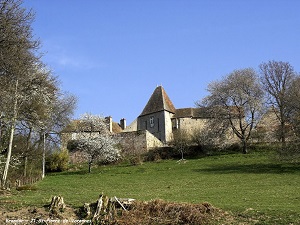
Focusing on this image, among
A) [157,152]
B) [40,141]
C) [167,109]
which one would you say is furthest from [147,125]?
[40,141]

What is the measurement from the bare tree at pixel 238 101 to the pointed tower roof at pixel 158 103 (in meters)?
12.0

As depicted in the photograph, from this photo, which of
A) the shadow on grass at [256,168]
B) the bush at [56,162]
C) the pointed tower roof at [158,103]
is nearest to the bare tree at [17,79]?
the bush at [56,162]

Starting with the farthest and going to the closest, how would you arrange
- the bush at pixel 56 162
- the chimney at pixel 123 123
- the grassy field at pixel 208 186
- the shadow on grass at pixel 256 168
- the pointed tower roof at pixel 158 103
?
1. the chimney at pixel 123 123
2. the pointed tower roof at pixel 158 103
3. the bush at pixel 56 162
4. the shadow on grass at pixel 256 168
5. the grassy field at pixel 208 186

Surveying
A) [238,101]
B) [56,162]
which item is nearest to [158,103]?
[238,101]

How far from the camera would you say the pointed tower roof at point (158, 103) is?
5891cm

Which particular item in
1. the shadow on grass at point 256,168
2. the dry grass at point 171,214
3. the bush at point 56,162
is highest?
the bush at point 56,162

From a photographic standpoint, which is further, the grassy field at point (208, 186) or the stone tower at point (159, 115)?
the stone tower at point (159, 115)

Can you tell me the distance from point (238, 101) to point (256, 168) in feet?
50.6

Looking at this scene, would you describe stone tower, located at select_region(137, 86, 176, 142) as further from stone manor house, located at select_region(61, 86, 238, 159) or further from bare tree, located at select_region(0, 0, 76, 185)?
bare tree, located at select_region(0, 0, 76, 185)

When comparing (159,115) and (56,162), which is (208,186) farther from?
(159,115)

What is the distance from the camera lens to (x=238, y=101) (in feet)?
153

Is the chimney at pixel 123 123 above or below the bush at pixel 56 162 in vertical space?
above

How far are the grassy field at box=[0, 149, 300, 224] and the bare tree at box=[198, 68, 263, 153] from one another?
204 inches

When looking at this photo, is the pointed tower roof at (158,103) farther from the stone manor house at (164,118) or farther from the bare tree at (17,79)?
the bare tree at (17,79)
